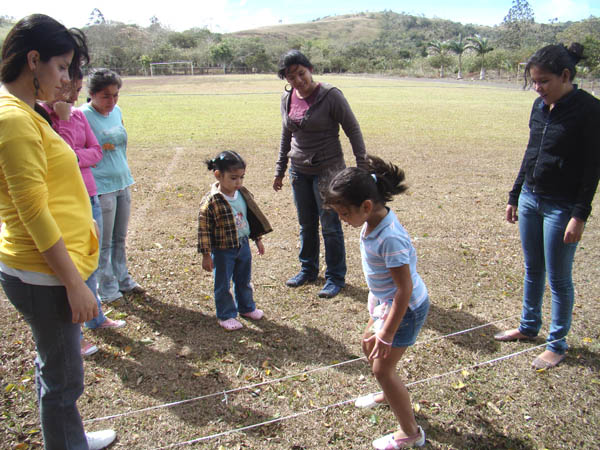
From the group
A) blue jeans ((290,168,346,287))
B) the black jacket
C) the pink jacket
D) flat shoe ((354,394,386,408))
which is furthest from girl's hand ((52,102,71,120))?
the black jacket

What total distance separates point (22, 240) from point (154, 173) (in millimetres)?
7919

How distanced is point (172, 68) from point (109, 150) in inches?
3292

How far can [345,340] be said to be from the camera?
12.1 feet

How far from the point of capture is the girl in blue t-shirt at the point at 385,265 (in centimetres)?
217

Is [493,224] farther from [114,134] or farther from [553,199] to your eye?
[114,134]

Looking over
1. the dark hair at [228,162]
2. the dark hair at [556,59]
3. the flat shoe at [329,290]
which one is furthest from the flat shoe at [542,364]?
the dark hair at [228,162]

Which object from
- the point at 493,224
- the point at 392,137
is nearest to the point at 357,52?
the point at 392,137

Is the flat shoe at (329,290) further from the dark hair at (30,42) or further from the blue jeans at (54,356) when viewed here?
the dark hair at (30,42)

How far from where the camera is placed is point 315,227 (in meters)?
4.57

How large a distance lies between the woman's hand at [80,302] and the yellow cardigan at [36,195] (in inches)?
5.8

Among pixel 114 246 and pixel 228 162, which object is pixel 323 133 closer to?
pixel 228 162

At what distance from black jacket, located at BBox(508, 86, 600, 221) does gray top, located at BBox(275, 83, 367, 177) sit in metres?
1.43

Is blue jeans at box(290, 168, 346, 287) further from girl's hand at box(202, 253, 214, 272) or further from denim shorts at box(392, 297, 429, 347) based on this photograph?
denim shorts at box(392, 297, 429, 347)

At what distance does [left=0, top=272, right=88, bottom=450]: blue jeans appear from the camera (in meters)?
1.94
